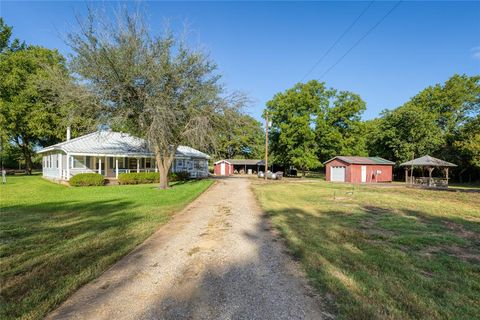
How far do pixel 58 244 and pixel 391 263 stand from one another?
6.77 metres

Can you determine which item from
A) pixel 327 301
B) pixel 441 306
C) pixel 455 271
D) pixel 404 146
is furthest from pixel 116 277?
pixel 404 146

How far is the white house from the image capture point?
22266 millimetres

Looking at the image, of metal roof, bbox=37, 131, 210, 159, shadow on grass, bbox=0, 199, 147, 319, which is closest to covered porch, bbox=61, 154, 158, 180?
metal roof, bbox=37, 131, 210, 159

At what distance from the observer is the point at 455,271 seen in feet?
14.8

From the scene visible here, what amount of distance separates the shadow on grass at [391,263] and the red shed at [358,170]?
24566 mm

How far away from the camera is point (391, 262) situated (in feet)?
15.8

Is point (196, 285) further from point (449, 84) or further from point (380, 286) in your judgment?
point (449, 84)

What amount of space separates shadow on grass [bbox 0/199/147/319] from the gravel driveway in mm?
299

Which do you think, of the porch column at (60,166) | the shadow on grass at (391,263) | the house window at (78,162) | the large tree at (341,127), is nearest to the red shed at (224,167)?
the large tree at (341,127)

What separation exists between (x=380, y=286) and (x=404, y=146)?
125ft

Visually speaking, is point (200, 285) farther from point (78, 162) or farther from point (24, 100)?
point (24, 100)

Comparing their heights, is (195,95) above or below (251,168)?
above

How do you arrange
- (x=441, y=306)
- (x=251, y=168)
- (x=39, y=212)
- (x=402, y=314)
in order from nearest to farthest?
(x=402, y=314)
(x=441, y=306)
(x=39, y=212)
(x=251, y=168)

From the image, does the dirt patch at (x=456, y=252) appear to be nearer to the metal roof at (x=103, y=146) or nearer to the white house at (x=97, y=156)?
the metal roof at (x=103, y=146)
